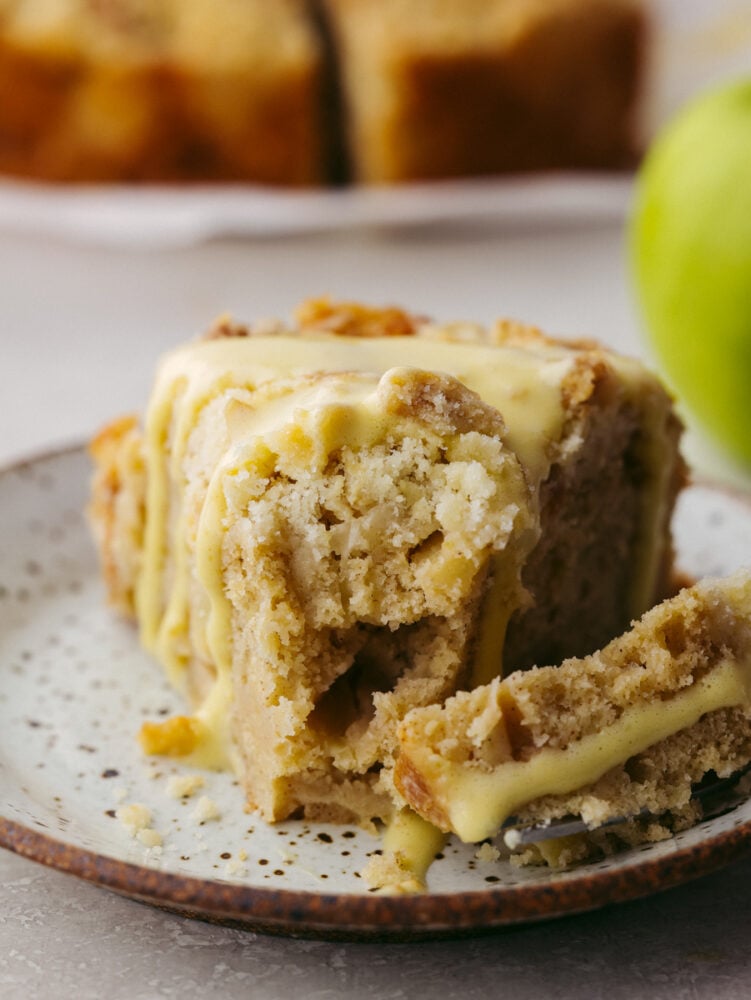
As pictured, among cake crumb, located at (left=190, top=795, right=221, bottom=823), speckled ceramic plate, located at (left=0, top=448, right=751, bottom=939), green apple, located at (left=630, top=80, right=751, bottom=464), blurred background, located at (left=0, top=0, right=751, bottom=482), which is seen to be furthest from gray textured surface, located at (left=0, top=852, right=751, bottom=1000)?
blurred background, located at (left=0, top=0, right=751, bottom=482)

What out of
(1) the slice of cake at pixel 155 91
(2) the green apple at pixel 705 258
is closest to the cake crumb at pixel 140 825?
(2) the green apple at pixel 705 258

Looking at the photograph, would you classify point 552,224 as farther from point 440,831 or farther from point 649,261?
point 440,831

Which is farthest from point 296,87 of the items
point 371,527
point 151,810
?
point 151,810

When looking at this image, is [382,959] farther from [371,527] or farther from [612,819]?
[371,527]

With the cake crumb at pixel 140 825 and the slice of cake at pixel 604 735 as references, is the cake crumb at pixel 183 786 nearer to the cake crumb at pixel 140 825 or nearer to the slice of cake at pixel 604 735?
the cake crumb at pixel 140 825

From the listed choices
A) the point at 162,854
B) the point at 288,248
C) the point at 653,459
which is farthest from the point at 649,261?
the point at 162,854

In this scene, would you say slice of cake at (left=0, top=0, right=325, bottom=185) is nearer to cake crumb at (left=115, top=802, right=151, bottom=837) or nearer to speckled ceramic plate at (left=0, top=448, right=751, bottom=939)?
speckled ceramic plate at (left=0, top=448, right=751, bottom=939)
